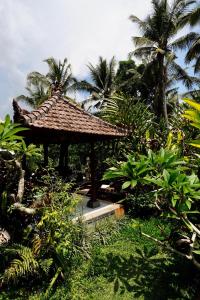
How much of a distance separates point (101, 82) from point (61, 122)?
21.8m

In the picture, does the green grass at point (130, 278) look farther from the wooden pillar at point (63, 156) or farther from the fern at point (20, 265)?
the wooden pillar at point (63, 156)

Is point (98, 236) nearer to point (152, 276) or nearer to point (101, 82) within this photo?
point (152, 276)

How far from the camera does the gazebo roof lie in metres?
6.19

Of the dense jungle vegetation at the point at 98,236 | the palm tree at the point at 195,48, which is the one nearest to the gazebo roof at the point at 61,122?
the dense jungle vegetation at the point at 98,236

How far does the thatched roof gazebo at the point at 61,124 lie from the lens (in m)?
6.21

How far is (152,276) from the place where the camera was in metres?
4.67

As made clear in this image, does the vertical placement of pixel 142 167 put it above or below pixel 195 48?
below

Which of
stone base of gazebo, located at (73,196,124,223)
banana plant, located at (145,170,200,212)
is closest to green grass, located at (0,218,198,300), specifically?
banana plant, located at (145,170,200,212)

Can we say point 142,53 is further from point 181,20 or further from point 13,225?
point 13,225

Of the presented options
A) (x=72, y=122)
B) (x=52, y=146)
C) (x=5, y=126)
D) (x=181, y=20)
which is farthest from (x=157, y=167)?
(x=181, y=20)

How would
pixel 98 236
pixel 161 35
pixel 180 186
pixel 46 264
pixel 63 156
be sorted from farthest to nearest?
pixel 161 35
pixel 63 156
pixel 98 236
pixel 46 264
pixel 180 186

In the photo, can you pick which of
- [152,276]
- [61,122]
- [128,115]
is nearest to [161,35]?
[128,115]

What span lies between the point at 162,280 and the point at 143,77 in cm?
2357

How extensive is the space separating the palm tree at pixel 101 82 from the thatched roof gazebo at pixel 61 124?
19838 millimetres
